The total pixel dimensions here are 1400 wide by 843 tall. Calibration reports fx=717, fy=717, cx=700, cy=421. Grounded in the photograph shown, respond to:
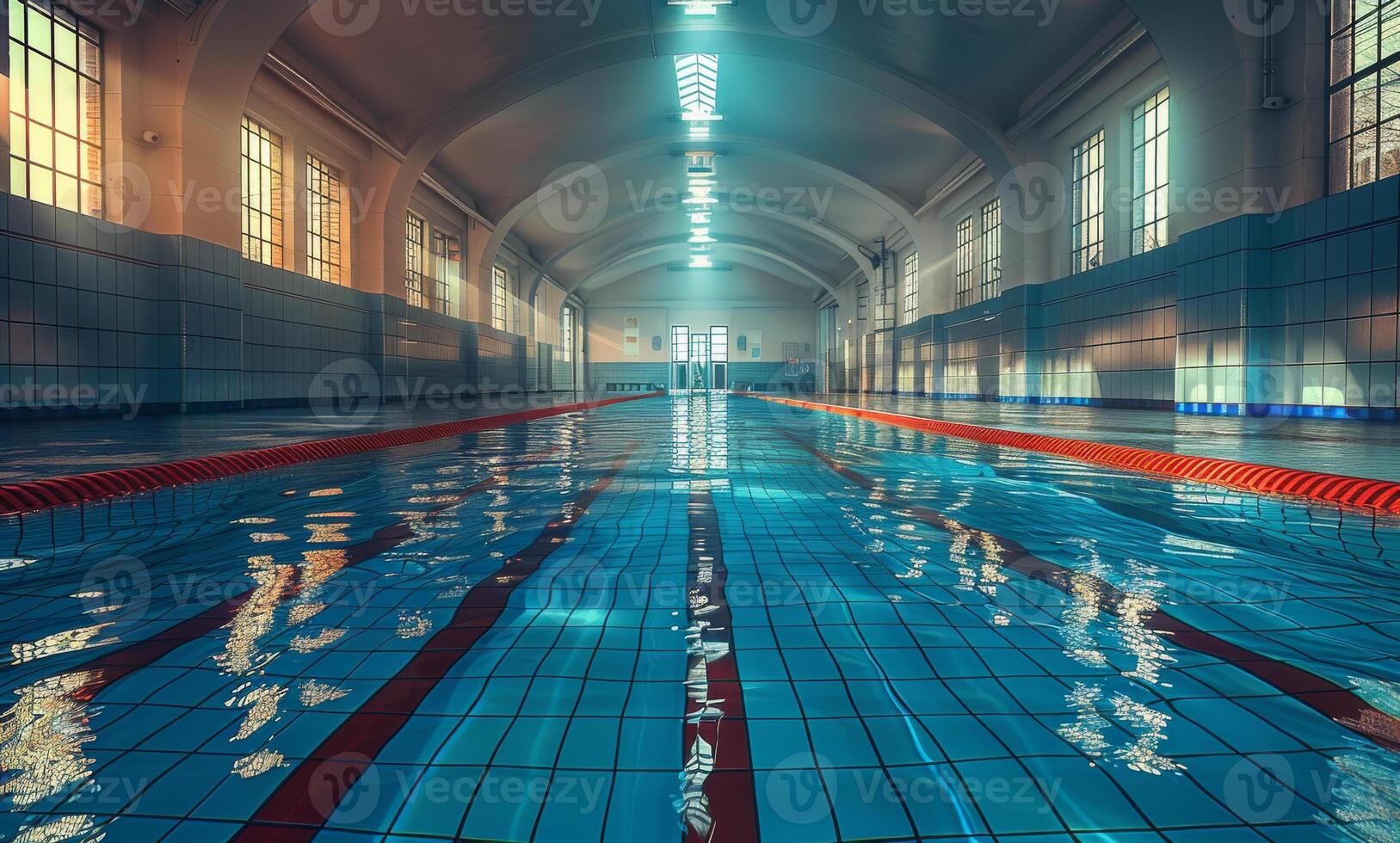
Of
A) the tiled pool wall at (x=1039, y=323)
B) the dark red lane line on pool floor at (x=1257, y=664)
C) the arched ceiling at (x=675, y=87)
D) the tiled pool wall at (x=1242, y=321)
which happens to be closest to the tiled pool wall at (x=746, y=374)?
the arched ceiling at (x=675, y=87)

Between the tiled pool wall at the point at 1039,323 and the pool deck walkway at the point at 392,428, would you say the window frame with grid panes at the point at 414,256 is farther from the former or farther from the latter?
the pool deck walkway at the point at 392,428

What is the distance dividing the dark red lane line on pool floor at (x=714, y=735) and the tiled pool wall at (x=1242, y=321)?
31.6ft

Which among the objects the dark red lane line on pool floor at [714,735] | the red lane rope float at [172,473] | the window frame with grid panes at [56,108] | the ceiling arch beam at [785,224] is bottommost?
the dark red lane line on pool floor at [714,735]

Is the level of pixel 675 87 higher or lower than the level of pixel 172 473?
higher

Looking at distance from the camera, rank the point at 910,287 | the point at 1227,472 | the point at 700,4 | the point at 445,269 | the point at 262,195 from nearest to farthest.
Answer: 1. the point at 1227,472
2. the point at 262,195
3. the point at 700,4
4. the point at 445,269
5. the point at 910,287

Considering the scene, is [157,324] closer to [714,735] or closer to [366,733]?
[366,733]

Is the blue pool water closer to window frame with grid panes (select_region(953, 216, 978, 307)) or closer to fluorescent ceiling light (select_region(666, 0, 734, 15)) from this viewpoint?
fluorescent ceiling light (select_region(666, 0, 734, 15))

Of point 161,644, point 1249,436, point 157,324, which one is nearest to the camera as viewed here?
point 161,644

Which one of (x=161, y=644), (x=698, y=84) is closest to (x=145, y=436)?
(x=161, y=644)

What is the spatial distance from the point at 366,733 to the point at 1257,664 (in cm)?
178

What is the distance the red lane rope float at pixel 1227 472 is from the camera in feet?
11.4

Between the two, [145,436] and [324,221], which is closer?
[145,436]

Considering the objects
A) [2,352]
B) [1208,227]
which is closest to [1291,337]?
[1208,227]

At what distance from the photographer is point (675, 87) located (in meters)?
16.3
